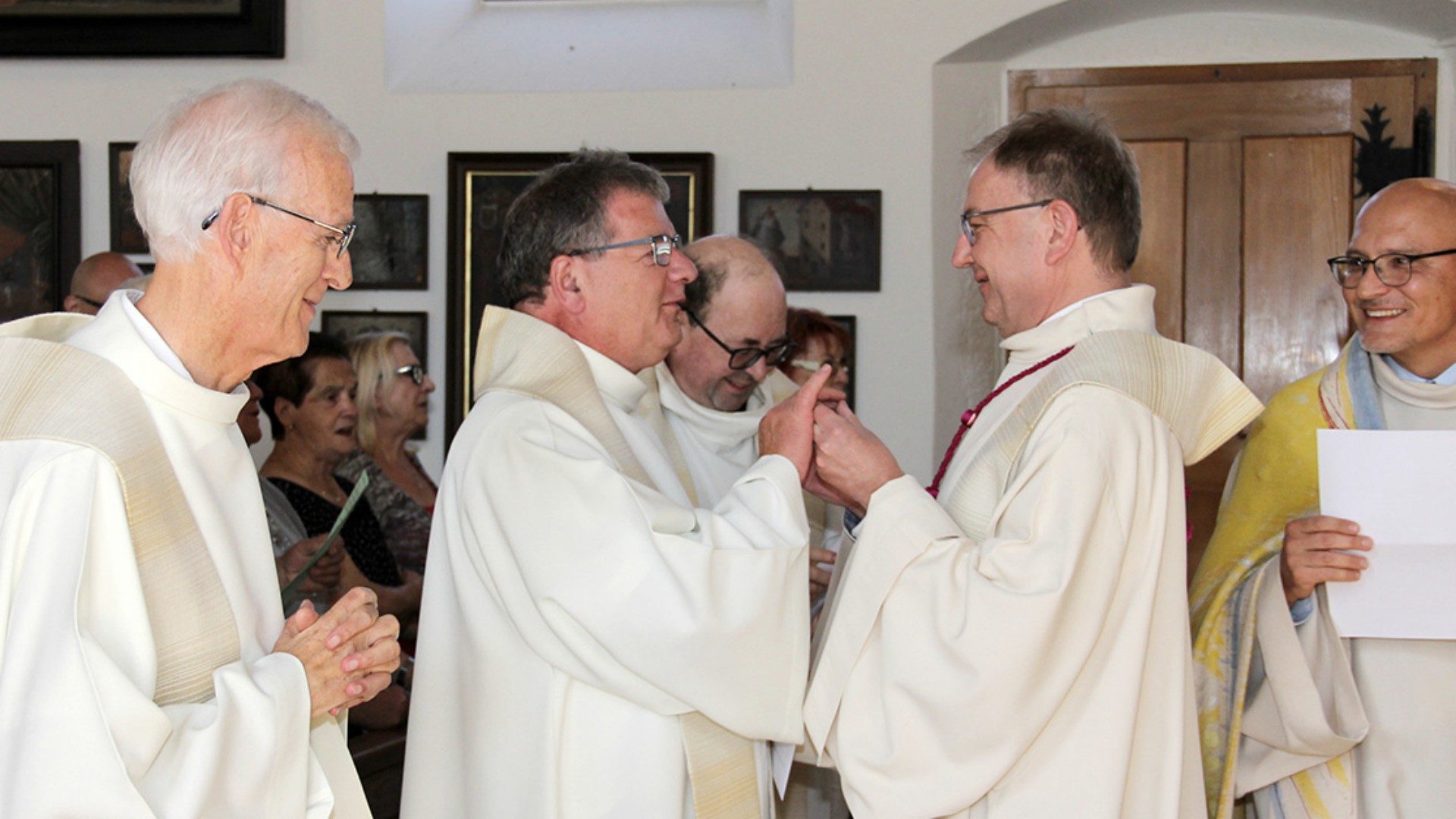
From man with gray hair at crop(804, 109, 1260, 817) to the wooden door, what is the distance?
3.35m

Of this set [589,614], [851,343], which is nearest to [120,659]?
[589,614]

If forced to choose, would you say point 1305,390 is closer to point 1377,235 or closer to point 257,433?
point 1377,235

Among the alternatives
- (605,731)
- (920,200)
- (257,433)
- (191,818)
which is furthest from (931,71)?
(191,818)

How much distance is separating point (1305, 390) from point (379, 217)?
4044 millimetres

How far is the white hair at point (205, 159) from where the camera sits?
214cm

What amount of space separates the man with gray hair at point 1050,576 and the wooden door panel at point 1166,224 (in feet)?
11.1

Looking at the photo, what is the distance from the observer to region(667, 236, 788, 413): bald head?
3.97m

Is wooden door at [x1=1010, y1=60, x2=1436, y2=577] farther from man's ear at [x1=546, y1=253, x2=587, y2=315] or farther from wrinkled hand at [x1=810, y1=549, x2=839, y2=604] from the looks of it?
man's ear at [x1=546, y1=253, x2=587, y2=315]

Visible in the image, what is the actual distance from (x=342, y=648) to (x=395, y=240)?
14.2ft

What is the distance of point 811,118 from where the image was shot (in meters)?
6.09

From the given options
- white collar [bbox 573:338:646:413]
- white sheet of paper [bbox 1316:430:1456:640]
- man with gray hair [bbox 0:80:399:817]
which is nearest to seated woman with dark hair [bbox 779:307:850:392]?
white collar [bbox 573:338:646:413]

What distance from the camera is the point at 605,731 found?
8.91ft

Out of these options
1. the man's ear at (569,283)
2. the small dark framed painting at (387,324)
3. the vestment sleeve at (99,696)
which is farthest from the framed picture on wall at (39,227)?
the vestment sleeve at (99,696)

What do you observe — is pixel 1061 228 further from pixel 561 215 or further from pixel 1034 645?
pixel 561 215
